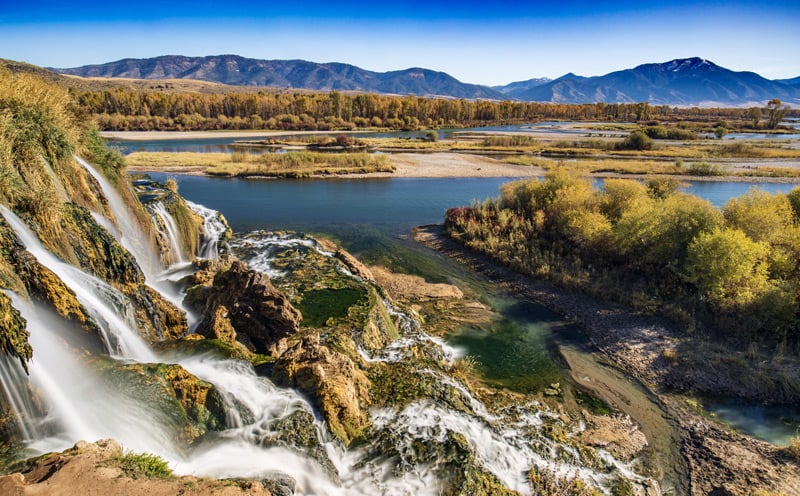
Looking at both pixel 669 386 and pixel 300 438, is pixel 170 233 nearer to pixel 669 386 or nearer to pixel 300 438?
pixel 300 438

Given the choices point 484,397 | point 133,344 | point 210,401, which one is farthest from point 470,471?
point 133,344

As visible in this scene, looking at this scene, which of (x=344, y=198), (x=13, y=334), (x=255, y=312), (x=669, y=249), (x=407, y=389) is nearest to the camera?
(x=13, y=334)

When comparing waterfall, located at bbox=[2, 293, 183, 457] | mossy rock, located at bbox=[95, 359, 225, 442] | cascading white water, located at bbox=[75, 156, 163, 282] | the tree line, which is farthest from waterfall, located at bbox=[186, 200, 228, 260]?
the tree line

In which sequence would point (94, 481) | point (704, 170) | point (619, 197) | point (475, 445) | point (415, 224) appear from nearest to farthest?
point (94, 481) → point (475, 445) → point (619, 197) → point (415, 224) → point (704, 170)

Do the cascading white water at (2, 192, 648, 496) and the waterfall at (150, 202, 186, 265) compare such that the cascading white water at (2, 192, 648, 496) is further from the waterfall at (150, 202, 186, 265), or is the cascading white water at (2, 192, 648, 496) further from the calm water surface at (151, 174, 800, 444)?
the waterfall at (150, 202, 186, 265)

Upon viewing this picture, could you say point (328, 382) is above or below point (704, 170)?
below

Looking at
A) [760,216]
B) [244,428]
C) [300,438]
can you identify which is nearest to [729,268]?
[760,216]

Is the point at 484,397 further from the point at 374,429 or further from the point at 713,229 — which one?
the point at 713,229

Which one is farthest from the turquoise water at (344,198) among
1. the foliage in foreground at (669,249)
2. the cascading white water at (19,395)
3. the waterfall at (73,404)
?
the cascading white water at (19,395)
